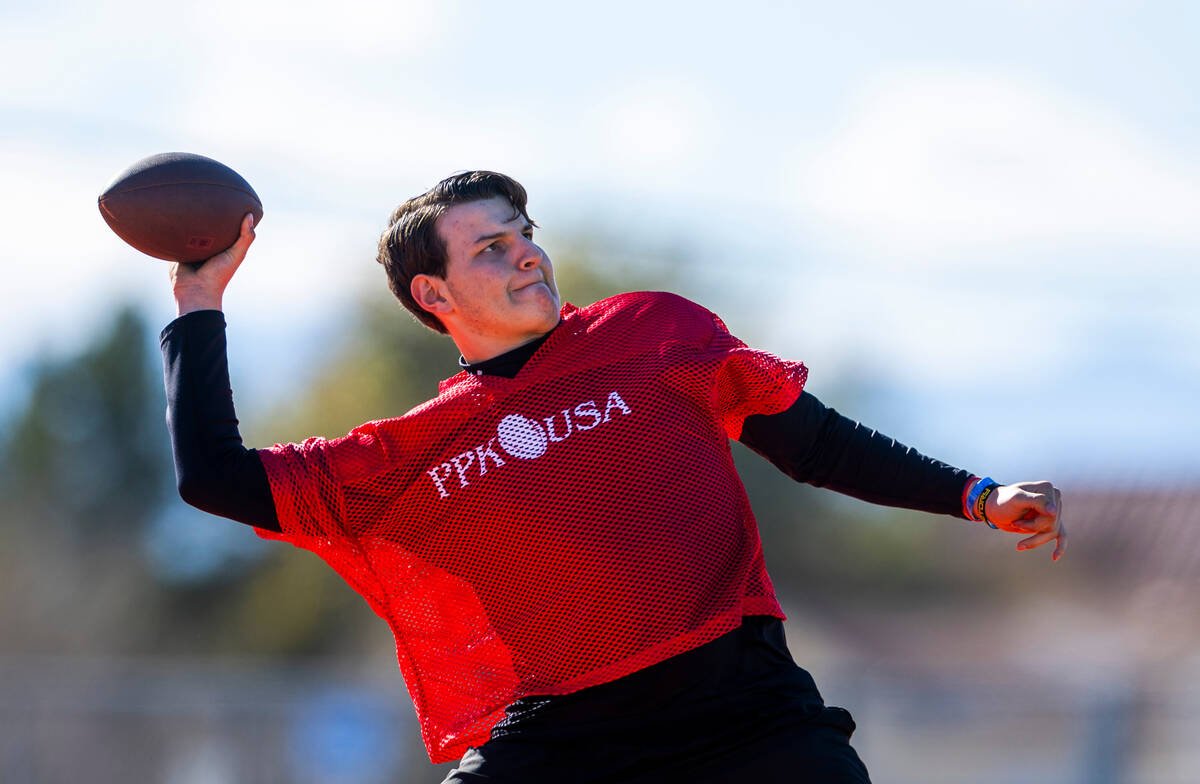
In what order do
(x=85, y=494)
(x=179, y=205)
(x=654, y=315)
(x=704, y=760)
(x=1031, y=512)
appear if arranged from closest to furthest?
(x=704, y=760)
(x=1031, y=512)
(x=654, y=315)
(x=179, y=205)
(x=85, y=494)

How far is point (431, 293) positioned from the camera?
3.52 metres

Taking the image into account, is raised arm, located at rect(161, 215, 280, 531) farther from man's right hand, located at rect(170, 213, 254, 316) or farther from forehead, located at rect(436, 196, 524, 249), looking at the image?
forehead, located at rect(436, 196, 524, 249)

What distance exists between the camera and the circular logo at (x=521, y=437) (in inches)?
123

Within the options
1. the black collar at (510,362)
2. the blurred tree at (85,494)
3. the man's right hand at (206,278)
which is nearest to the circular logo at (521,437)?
the black collar at (510,362)

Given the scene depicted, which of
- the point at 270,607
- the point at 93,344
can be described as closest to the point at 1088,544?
the point at 270,607

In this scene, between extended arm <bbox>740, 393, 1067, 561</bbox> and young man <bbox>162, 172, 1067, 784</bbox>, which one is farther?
extended arm <bbox>740, 393, 1067, 561</bbox>

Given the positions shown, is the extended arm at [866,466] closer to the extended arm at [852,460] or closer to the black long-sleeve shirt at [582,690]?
the extended arm at [852,460]

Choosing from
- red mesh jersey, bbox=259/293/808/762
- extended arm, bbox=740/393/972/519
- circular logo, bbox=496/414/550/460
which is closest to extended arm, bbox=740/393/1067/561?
extended arm, bbox=740/393/972/519

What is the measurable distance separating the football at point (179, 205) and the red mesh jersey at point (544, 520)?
0.65 metres

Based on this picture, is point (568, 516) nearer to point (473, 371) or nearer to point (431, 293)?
point (473, 371)

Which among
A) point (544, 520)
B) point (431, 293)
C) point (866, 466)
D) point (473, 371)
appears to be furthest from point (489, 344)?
point (866, 466)

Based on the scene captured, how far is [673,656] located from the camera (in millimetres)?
3027

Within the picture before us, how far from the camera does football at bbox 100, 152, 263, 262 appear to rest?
3.42 m

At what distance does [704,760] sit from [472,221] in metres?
1.47
